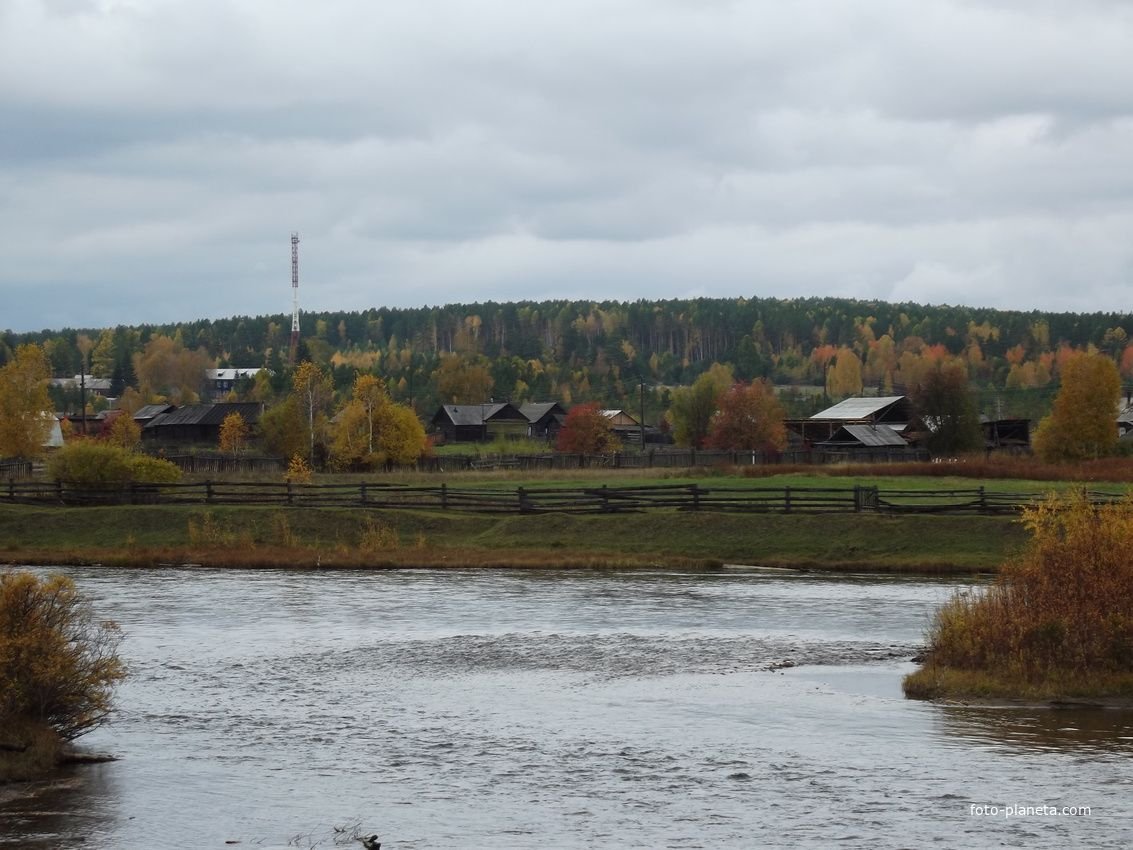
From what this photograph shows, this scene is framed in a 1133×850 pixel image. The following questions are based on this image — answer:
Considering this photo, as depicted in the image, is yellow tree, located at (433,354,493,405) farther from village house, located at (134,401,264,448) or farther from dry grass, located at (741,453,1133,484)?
dry grass, located at (741,453,1133,484)

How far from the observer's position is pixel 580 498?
56969 millimetres

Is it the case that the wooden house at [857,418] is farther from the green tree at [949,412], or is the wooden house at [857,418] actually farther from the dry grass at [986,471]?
the dry grass at [986,471]

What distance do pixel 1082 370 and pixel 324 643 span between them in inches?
3054

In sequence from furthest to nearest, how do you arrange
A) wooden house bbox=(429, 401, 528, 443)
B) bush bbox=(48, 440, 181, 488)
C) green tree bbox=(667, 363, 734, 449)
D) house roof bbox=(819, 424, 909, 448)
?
wooden house bbox=(429, 401, 528, 443)
green tree bbox=(667, 363, 734, 449)
house roof bbox=(819, 424, 909, 448)
bush bbox=(48, 440, 181, 488)

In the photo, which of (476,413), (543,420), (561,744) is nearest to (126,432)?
(476,413)

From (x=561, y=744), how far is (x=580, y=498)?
36359mm

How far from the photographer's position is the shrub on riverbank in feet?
61.6

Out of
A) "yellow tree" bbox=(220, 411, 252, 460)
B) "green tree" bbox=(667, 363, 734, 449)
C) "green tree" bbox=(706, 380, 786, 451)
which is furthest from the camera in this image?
"green tree" bbox=(667, 363, 734, 449)

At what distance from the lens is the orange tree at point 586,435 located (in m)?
110

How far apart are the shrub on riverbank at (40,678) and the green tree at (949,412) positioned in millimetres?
88501

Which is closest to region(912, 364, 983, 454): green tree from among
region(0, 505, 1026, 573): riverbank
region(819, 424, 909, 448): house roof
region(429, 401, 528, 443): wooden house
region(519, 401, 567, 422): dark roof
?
region(819, 424, 909, 448): house roof

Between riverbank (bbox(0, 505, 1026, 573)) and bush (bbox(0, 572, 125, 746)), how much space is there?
2778cm

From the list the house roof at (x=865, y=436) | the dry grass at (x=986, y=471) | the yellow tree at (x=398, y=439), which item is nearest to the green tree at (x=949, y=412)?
the house roof at (x=865, y=436)

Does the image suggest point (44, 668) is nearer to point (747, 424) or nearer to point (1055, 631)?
point (1055, 631)
